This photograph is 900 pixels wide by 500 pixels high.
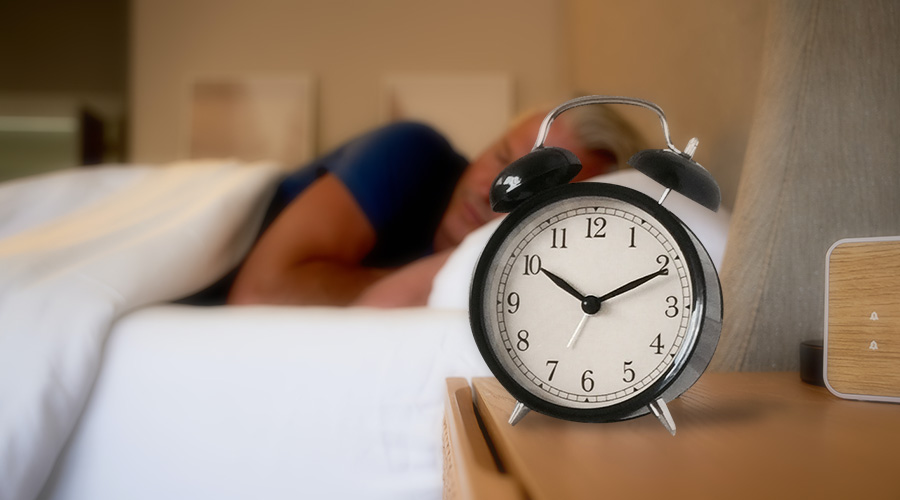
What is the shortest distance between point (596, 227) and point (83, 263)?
785mm

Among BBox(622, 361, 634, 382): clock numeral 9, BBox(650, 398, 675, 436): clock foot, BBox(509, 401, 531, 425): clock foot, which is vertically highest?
BBox(622, 361, 634, 382): clock numeral 9

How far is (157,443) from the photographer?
72 cm

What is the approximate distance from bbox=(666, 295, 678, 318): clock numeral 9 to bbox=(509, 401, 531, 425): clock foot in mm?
137

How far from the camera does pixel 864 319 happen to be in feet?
1.88

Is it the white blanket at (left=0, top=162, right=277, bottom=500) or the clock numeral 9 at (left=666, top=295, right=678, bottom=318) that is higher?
the clock numeral 9 at (left=666, top=295, right=678, bottom=318)

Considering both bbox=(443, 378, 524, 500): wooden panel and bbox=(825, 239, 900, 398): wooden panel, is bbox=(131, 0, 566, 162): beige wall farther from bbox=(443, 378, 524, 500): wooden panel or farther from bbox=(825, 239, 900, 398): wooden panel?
bbox=(443, 378, 524, 500): wooden panel

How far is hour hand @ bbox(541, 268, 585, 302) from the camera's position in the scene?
1.56ft

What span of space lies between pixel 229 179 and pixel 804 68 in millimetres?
1185

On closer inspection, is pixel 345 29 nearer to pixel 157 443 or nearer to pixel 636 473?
pixel 157 443

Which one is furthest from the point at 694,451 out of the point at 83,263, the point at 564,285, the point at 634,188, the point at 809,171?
the point at 83,263

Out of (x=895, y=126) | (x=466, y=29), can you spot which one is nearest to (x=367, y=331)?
(x=895, y=126)

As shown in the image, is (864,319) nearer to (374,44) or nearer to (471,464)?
(471,464)

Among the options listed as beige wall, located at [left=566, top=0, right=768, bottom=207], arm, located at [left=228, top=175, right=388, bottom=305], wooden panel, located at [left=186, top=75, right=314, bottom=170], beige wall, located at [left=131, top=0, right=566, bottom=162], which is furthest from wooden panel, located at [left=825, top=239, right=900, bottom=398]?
wooden panel, located at [left=186, top=75, right=314, bottom=170]

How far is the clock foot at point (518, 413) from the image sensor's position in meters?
0.44
